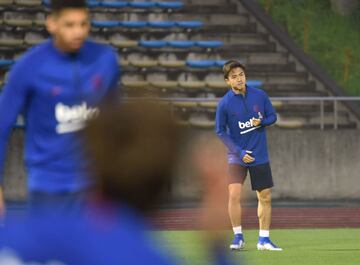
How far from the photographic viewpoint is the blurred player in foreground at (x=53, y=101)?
6.14 meters

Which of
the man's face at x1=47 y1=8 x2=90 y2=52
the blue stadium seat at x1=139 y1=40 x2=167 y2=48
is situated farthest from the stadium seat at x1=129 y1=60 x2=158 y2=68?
the man's face at x1=47 y1=8 x2=90 y2=52

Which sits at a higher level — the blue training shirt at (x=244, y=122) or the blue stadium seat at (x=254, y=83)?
the blue training shirt at (x=244, y=122)

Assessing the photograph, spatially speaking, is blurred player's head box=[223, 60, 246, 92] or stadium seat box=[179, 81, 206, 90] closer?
blurred player's head box=[223, 60, 246, 92]

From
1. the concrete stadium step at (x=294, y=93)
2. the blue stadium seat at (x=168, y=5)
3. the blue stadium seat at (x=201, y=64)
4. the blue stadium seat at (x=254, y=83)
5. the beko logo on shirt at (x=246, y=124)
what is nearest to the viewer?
the beko logo on shirt at (x=246, y=124)

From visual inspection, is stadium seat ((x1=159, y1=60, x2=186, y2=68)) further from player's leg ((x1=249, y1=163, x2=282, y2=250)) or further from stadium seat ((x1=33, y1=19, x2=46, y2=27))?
player's leg ((x1=249, y1=163, x2=282, y2=250))

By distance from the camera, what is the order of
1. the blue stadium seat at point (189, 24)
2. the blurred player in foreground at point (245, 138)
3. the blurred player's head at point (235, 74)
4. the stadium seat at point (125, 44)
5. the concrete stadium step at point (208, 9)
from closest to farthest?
the blurred player's head at point (235, 74) → the blurred player in foreground at point (245, 138) → the stadium seat at point (125, 44) → the blue stadium seat at point (189, 24) → the concrete stadium step at point (208, 9)

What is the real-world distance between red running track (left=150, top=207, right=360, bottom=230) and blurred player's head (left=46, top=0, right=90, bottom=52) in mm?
13044

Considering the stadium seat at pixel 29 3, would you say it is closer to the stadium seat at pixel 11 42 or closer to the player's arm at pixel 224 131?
the stadium seat at pixel 11 42

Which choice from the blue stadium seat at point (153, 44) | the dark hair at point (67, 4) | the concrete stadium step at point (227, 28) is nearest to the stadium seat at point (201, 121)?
the blue stadium seat at point (153, 44)

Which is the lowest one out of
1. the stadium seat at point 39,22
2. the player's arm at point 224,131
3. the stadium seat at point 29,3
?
the player's arm at point 224,131

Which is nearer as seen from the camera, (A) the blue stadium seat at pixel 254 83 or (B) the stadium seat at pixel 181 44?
(A) the blue stadium seat at pixel 254 83

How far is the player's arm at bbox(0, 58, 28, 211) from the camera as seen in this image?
614 centimetres

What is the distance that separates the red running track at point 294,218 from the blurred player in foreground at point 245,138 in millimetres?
3514

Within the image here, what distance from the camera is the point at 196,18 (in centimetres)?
2956
